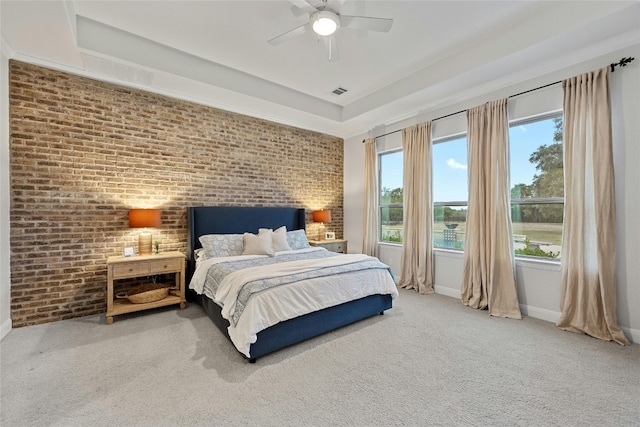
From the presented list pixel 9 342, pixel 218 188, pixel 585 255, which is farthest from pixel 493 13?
pixel 9 342

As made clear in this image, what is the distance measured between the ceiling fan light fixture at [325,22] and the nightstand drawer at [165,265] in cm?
329

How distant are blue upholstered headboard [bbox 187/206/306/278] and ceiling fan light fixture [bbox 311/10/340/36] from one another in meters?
2.94

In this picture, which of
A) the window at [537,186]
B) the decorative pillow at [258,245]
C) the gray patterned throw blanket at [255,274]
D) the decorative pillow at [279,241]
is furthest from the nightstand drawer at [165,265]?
the window at [537,186]

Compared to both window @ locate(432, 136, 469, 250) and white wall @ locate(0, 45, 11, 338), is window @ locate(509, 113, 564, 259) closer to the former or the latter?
window @ locate(432, 136, 469, 250)

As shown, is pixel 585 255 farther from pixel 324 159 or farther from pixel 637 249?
pixel 324 159

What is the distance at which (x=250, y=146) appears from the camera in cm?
490

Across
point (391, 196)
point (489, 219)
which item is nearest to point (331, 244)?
point (391, 196)

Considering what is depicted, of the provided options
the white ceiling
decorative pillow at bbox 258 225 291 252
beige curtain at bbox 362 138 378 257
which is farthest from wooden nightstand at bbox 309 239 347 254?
the white ceiling

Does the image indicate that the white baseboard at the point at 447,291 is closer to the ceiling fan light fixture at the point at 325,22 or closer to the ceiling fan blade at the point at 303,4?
the ceiling fan light fixture at the point at 325,22

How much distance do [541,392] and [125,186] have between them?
495 centimetres

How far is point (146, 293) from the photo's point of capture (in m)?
3.46

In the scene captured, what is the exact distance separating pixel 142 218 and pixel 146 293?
0.96 metres

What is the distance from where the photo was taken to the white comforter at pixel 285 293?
2.39 meters

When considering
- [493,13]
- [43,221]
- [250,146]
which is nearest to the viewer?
[493,13]
